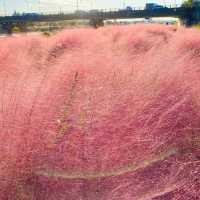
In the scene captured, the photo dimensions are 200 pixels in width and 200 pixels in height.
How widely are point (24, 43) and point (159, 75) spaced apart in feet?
6.23

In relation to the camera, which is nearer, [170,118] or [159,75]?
[170,118]

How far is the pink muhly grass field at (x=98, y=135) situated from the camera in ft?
6.51

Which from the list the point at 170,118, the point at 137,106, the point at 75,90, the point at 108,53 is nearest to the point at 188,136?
the point at 170,118

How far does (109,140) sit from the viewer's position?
2.04 m

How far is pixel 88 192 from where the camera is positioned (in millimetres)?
1983

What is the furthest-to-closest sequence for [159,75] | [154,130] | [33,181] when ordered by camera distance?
[159,75] → [154,130] → [33,181]

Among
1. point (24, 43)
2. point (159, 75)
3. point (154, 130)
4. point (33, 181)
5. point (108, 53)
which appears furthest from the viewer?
point (24, 43)

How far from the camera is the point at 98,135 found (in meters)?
2.04

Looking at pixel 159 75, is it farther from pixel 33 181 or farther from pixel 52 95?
pixel 33 181

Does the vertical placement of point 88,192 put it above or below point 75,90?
below

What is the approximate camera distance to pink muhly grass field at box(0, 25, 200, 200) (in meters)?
1.98

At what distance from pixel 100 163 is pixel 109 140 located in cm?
11

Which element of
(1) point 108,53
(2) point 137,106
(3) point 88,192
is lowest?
(3) point 88,192

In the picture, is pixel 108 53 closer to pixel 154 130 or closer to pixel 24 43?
pixel 154 130
